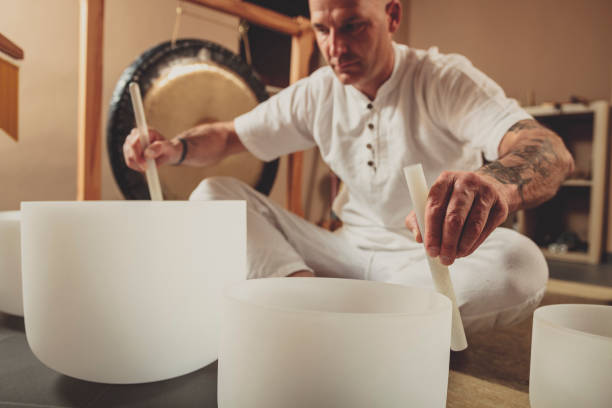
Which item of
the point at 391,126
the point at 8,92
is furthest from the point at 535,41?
the point at 8,92

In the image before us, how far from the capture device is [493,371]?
0.70 m

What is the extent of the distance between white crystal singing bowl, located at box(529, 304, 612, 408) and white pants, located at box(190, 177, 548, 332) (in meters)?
0.39

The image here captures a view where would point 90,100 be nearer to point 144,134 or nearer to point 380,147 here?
point 144,134

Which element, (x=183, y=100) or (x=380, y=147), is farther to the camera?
(x=183, y=100)

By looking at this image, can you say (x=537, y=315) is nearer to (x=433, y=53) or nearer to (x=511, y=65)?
(x=433, y=53)

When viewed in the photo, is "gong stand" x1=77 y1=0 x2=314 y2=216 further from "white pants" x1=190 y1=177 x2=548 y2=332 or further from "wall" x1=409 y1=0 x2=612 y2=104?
"wall" x1=409 y1=0 x2=612 y2=104

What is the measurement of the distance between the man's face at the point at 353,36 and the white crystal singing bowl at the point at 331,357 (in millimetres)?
774

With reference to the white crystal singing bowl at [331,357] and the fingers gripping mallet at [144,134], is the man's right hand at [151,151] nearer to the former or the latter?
the fingers gripping mallet at [144,134]

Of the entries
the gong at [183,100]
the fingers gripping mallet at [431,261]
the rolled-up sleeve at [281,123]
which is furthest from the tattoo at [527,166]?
the gong at [183,100]

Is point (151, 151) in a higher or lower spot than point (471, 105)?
lower

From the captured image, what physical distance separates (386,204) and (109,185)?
1.30 m

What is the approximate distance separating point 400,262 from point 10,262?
0.74 meters

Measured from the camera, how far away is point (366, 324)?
0.32 meters

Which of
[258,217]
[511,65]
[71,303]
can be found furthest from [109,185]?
[511,65]
